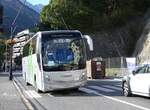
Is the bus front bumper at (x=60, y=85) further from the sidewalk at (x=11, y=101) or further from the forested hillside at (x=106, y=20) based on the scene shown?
the forested hillside at (x=106, y=20)

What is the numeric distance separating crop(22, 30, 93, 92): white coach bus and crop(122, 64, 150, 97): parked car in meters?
2.49

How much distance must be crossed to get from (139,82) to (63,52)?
4869 mm

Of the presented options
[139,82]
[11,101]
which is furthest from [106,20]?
[11,101]

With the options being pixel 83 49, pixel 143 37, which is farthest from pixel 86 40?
pixel 143 37

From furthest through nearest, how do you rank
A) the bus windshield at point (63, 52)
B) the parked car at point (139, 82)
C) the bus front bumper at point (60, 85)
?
the bus windshield at point (63, 52), the bus front bumper at point (60, 85), the parked car at point (139, 82)

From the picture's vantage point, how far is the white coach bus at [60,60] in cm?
2394

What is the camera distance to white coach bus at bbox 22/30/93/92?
23.9 m

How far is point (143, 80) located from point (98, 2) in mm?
45174

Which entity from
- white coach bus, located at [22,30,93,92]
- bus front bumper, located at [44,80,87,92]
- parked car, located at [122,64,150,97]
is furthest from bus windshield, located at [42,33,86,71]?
parked car, located at [122,64,150,97]

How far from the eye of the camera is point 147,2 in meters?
66.2

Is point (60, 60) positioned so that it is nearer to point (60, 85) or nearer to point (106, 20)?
point (60, 85)

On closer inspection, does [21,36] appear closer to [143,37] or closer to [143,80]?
[143,37]

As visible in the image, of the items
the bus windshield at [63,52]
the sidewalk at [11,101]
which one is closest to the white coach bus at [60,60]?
the bus windshield at [63,52]

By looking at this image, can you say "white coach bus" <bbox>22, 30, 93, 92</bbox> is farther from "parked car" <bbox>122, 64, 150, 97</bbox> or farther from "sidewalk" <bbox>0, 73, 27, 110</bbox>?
"parked car" <bbox>122, 64, 150, 97</bbox>
